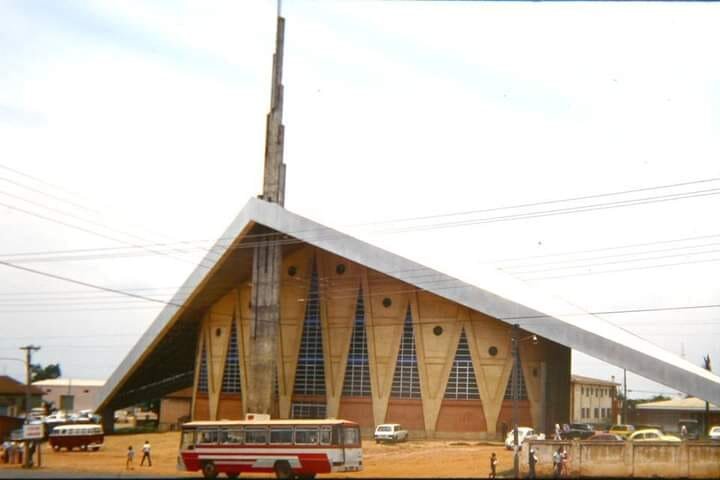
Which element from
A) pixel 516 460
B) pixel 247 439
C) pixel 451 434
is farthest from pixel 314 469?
pixel 451 434

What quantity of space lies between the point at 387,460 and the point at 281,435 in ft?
A: 35.4

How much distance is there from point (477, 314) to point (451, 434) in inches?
289

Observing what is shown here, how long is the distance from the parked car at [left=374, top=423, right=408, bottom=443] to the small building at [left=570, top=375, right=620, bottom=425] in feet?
130

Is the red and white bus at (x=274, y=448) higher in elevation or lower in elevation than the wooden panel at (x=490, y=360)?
lower

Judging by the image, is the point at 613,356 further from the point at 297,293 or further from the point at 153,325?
the point at 153,325

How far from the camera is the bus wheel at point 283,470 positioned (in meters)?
31.3

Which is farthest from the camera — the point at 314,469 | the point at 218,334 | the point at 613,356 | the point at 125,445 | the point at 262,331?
the point at 218,334

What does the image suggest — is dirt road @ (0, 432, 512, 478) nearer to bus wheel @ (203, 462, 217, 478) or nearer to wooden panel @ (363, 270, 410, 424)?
bus wheel @ (203, 462, 217, 478)

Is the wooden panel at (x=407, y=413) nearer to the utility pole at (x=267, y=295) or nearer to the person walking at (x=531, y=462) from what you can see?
the utility pole at (x=267, y=295)

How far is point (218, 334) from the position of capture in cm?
6050

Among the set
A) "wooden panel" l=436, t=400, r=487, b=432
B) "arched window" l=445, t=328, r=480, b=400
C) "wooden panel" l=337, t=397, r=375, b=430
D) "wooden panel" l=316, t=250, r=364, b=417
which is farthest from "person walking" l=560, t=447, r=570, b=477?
"wooden panel" l=316, t=250, r=364, b=417

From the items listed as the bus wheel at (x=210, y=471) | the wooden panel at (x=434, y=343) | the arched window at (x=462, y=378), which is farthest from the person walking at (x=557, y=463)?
the wooden panel at (x=434, y=343)

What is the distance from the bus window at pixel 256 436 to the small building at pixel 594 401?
193ft

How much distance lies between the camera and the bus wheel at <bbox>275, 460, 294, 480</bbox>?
31328 mm
